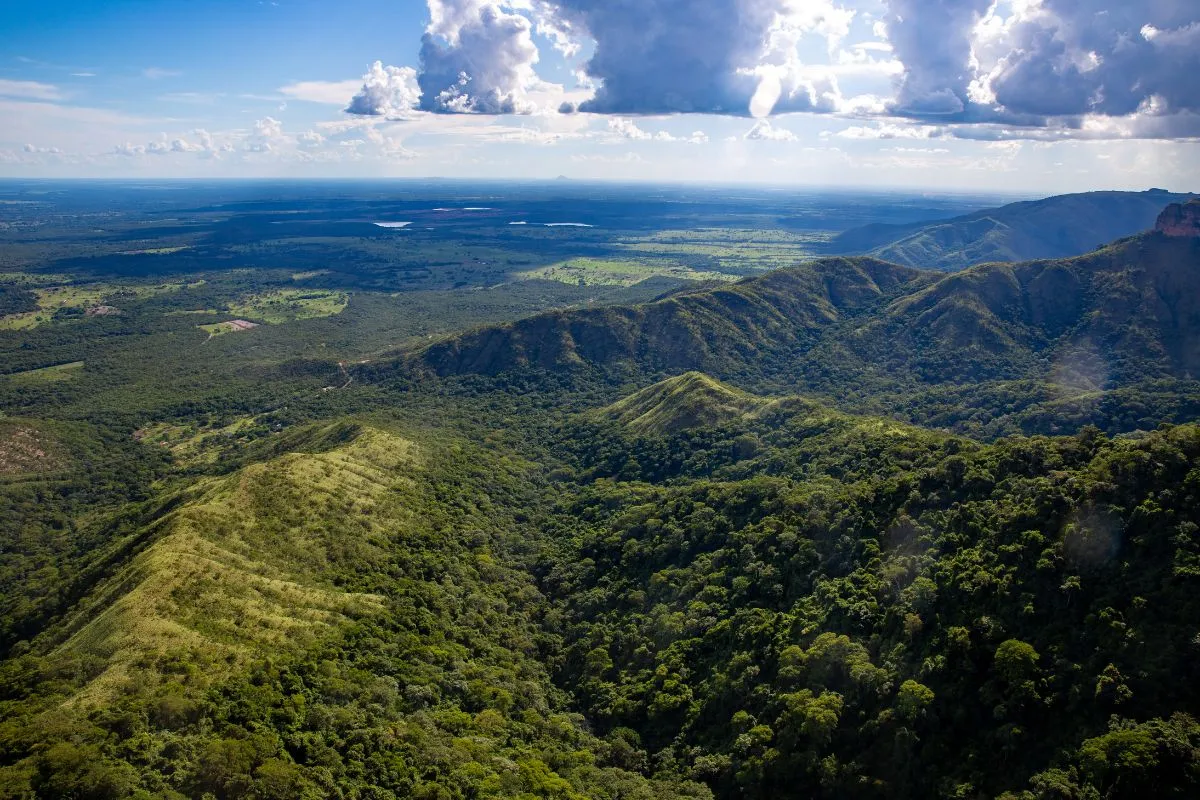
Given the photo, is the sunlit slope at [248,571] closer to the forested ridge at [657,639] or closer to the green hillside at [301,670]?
the green hillside at [301,670]

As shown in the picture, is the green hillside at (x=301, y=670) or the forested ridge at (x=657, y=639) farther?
the green hillside at (x=301, y=670)

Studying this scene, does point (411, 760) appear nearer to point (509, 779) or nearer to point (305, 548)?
point (509, 779)

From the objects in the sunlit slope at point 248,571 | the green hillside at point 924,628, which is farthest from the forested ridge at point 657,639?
the sunlit slope at point 248,571

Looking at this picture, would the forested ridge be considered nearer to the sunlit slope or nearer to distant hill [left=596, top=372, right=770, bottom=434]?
the sunlit slope

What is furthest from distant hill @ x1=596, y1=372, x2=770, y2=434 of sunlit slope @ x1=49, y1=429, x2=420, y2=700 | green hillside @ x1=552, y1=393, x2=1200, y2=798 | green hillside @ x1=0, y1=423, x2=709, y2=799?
sunlit slope @ x1=49, y1=429, x2=420, y2=700

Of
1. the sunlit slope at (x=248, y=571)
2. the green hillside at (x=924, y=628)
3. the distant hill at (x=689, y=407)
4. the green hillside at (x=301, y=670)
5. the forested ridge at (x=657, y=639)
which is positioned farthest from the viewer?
the distant hill at (x=689, y=407)

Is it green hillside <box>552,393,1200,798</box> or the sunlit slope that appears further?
the sunlit slope

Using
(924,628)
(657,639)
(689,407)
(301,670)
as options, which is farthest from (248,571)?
(689,407)

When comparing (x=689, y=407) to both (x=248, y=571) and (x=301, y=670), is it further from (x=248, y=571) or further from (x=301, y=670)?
(x=301, y=670)
